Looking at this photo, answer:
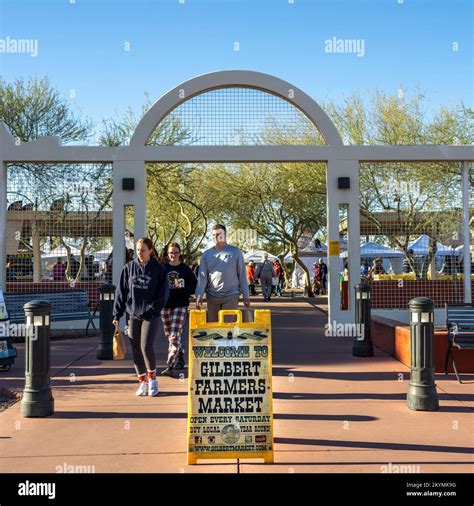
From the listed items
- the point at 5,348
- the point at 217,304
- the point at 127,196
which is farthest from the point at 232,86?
the point at 5,348

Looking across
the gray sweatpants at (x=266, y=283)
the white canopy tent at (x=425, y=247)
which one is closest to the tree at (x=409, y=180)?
the white canopy tent at (x=425, y=247)

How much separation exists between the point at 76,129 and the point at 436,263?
12882 mm

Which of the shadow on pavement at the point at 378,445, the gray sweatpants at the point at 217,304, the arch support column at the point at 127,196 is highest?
the arch support column at the point at 127,196

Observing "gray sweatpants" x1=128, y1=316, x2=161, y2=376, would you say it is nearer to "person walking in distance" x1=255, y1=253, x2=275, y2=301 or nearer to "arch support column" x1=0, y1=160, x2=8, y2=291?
"arch support column" x1=0, y1=160, x2=8, y2=291

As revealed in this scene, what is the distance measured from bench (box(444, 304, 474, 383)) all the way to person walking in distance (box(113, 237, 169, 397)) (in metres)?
3.68

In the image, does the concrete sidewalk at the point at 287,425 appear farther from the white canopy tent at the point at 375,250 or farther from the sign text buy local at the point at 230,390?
the white canopy tent at the point at 375,250

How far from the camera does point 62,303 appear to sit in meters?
12.9

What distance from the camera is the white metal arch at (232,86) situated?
13.5 metres

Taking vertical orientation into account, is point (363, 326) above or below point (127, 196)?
below

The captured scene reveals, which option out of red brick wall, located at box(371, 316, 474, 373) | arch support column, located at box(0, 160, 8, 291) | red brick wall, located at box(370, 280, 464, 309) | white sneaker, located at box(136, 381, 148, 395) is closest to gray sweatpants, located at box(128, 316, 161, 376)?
white sneaker, located at box(136, 381, 148, 395)

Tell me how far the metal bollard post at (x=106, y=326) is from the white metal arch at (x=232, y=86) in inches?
173

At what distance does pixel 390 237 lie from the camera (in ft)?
49.1

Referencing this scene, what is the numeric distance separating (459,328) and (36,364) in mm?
5347

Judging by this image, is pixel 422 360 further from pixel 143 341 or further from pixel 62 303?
pixel 62 303
